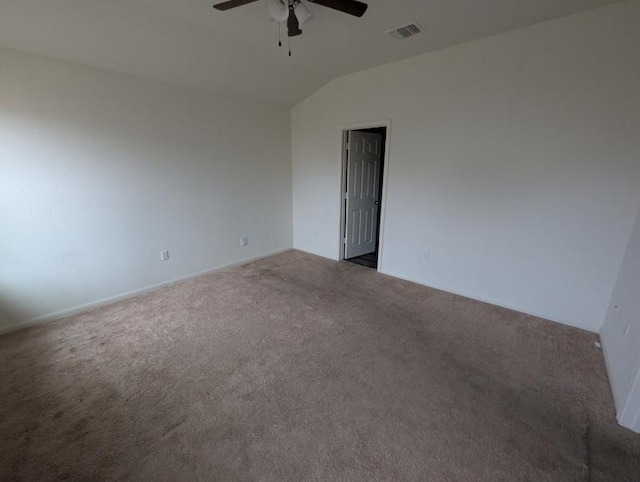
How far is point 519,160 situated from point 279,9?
2.59 metres

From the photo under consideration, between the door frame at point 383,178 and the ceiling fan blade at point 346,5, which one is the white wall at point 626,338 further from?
the ceiling fan blade at point 346,5

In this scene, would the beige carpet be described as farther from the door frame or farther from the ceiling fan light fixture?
the ceiling fan light fixture

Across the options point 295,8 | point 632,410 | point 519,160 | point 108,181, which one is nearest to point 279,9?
point 295,8

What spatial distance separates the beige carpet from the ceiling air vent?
9.11 ft

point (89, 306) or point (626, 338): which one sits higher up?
point (626, 338)

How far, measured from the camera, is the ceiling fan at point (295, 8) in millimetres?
1790

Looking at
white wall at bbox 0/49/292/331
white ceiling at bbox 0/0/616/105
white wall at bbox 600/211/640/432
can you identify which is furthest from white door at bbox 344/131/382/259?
white wall at bbox 600/211/640/432

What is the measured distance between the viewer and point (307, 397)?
1.89 m

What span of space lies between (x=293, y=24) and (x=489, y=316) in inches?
126

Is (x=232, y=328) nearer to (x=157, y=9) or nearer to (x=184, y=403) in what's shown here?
(x=184, y=403)

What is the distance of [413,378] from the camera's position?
2066 millimetres

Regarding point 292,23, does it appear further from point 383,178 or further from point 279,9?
point 383,178

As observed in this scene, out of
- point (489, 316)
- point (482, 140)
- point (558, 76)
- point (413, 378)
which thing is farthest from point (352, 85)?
point (413, 378)

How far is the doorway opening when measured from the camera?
430 centimetres
